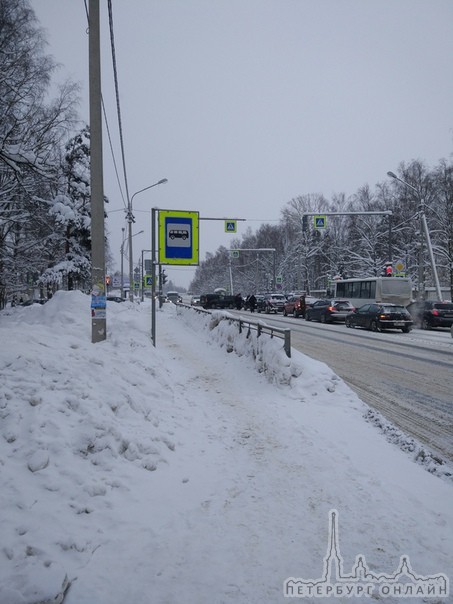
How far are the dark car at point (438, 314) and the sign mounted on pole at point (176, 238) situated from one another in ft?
58.7

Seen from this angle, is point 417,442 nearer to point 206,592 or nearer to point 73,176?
point 206,592

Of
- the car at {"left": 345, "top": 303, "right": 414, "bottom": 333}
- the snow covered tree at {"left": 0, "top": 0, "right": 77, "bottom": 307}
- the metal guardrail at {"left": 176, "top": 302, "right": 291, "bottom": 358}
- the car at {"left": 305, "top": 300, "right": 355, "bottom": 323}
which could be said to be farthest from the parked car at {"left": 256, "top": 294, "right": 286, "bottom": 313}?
the metal guardrail at {"left": 176, "top": 302, "right": 291, "bottom": 358}

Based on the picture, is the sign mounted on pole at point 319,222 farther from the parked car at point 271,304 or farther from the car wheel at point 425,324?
the parked car at point 271,304

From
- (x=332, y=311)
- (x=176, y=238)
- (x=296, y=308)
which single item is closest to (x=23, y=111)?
(x=176, y=238)

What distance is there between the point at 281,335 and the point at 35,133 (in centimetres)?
1450

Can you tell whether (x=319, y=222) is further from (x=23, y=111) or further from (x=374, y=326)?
(x=23, y=111)

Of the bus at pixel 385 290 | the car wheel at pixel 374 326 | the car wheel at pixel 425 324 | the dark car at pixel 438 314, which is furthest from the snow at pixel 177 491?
the bus at pixel 385 290

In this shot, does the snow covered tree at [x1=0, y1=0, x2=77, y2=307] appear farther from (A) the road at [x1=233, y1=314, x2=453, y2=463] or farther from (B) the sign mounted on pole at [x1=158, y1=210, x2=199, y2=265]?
(A) the road at [x1=233, y1=314, x2=453, y2=463]

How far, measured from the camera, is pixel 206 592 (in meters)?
2.44

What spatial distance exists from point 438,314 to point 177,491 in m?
22.7

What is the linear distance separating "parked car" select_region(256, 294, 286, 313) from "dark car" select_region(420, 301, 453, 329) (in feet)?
48.8

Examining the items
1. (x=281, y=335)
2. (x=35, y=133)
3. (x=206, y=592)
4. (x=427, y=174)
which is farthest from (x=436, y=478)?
(x=427, y=174)

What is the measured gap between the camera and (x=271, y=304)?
36.9 metres

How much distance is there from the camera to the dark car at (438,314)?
72.6 feet
